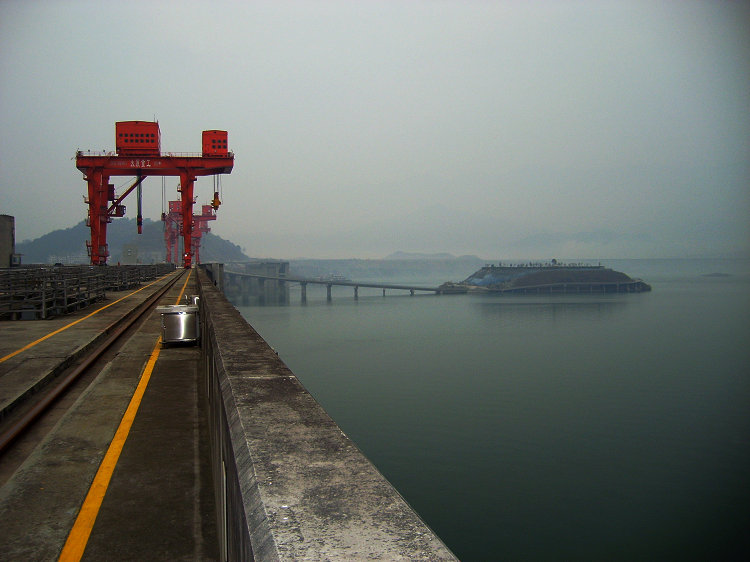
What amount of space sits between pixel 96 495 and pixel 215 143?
67.5 m

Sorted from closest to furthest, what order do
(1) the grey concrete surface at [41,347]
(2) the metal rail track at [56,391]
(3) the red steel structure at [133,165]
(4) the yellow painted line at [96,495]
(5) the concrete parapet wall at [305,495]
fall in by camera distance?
(5) the concrete parapet wall at [305,495], (4) the yellow painted line at [96,495], (2) the metal rail track at [56,391], (1) the grey concrete surface at [41,347], (3) the red steel structure at [133,165]

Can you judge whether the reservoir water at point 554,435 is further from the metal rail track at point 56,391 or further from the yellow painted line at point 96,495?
the yellow painted line at point 96,495

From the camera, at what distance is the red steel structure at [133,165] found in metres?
64.4

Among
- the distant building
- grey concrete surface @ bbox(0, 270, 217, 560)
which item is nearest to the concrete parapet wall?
grey concrete surface @ bbox(0, 270, 217, 560)

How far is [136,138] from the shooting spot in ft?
213

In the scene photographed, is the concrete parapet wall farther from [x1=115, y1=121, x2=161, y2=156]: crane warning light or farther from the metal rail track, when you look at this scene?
[x1=115, y1=121, x2=161, y2=156]: crane warning light

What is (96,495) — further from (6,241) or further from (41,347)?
(6,241)

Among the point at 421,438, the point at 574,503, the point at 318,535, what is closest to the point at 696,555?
the point at 574,503

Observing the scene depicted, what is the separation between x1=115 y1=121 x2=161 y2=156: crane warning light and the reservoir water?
3513cm

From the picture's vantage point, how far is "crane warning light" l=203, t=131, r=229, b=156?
67688 millimetres

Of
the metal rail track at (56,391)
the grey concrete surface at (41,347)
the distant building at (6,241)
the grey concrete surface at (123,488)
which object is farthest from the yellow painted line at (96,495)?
the distant building at (6,241)

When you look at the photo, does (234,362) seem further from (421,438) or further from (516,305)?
(516,305)

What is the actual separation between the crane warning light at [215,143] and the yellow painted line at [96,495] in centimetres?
6309

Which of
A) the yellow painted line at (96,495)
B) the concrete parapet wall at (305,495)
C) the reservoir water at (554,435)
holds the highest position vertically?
the concrete parapet wall at (305,495)
